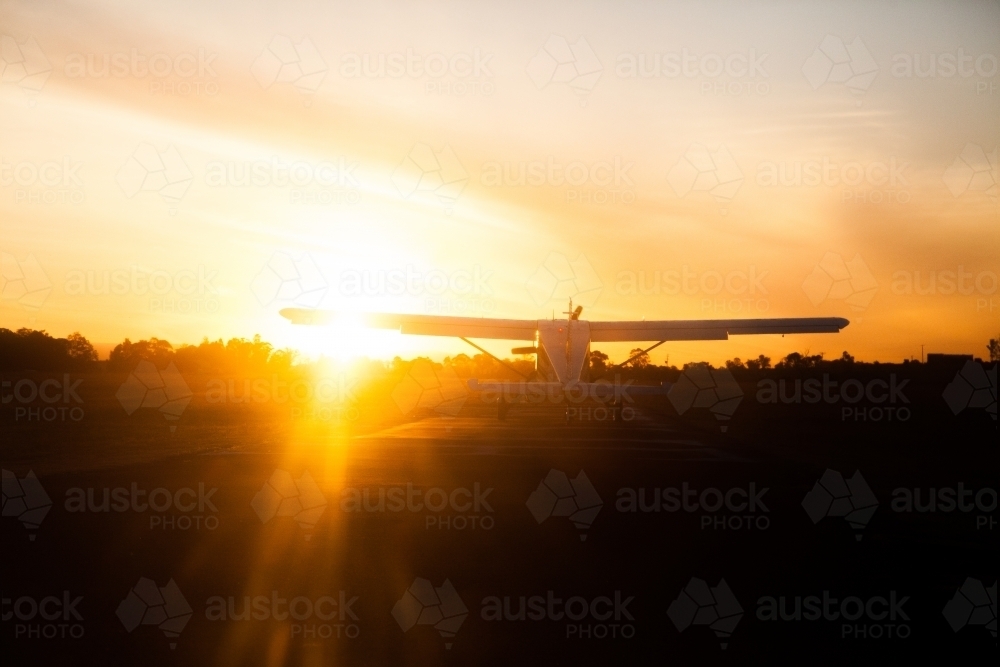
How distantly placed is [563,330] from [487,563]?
67.1ft

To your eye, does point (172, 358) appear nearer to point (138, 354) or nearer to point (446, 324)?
point (138, 354)

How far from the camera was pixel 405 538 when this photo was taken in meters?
8.04

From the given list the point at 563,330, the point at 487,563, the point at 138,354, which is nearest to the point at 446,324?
the point at 563,330

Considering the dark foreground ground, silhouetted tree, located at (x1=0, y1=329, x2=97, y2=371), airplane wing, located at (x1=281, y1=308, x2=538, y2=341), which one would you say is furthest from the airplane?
silhouetted tree, located at (x1=0, y1=329, x2=97, y2=371)

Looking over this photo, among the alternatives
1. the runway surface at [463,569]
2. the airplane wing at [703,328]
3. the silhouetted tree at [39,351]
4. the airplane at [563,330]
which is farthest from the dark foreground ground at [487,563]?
the silhouetted tree at [39,351]

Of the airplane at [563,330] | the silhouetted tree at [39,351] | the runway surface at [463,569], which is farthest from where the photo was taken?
the silhouetted tree at [39,351]

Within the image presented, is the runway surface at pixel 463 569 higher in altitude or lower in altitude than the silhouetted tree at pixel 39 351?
lower

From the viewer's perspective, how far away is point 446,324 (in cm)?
3066

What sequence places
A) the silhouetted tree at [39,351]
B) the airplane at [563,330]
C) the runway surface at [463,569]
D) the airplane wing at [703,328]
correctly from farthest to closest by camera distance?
the silhouetted tree at [39,351] → the airplane wing at [703,328] → the airplane at [563,330] → the runway surface at [463,569]

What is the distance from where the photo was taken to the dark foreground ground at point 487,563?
513 centimetres

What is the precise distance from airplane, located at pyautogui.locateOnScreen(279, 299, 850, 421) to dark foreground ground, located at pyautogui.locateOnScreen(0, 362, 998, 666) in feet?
37.4

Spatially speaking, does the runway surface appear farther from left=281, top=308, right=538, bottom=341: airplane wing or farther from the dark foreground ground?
left=281, top=308, right=538, bottom=341: airplane wing

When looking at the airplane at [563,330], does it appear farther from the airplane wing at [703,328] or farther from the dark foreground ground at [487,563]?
the dark foreground ground at [487,563]

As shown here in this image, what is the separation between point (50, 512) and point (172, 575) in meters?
3.50
